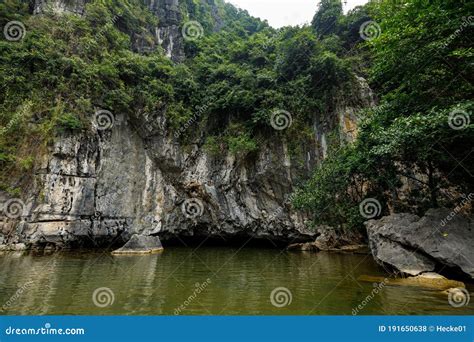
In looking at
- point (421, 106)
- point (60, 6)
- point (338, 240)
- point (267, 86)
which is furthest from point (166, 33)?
point (421, 106)

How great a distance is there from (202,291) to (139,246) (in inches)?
Answer: 397

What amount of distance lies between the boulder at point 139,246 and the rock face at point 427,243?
1167 cm

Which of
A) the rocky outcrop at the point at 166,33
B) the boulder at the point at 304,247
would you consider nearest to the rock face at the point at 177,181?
the boulder at the point at 304,247

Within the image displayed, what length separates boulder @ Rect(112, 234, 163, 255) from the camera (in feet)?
51.4

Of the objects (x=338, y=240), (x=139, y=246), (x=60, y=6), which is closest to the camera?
(x=139, y=246)

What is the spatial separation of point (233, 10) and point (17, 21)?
1022 inches

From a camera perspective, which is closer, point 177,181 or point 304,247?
point 304,247

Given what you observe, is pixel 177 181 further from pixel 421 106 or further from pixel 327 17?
pixel 327 17

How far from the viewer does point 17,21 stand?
60.4ft

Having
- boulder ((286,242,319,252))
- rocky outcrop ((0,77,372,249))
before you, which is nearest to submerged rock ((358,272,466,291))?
boulder ((286,242,319,252))

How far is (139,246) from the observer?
16188 mm

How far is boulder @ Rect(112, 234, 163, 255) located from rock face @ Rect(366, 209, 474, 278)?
11665 mm

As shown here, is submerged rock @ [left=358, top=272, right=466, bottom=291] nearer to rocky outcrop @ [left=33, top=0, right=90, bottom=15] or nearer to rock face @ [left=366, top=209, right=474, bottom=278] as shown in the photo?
rock face @ [left=366, top=209, right=474, bottom=278]

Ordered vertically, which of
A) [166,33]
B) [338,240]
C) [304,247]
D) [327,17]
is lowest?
[304,247]
